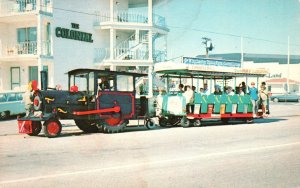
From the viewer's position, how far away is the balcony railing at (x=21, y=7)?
29.2 metres

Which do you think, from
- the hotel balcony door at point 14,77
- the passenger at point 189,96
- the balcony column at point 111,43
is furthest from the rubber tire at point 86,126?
→ the balcony column at point 111,43

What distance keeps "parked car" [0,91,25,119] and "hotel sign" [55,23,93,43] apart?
724cm

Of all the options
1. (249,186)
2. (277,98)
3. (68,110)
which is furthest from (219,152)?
(277,98)

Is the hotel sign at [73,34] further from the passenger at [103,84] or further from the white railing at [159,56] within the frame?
the passenger at [103,84]

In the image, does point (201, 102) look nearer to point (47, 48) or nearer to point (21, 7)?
point (47, 48)

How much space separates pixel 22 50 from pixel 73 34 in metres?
3.91

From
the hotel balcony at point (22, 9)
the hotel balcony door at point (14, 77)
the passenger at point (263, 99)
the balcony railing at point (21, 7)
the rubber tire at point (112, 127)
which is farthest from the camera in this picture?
the hotel balcony door at point (14, 77)

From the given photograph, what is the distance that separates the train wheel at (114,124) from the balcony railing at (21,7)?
16.1 meters

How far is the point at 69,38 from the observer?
102 feet

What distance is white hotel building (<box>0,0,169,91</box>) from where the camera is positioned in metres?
29.4

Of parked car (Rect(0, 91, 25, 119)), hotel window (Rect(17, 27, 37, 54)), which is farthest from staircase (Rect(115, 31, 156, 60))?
parked car (Rect(0, 91, 25, 119))

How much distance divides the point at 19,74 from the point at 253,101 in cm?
1881

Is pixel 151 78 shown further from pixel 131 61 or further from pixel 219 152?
pixel 219 152

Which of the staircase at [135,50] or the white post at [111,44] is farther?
the staircase at [135,50]
